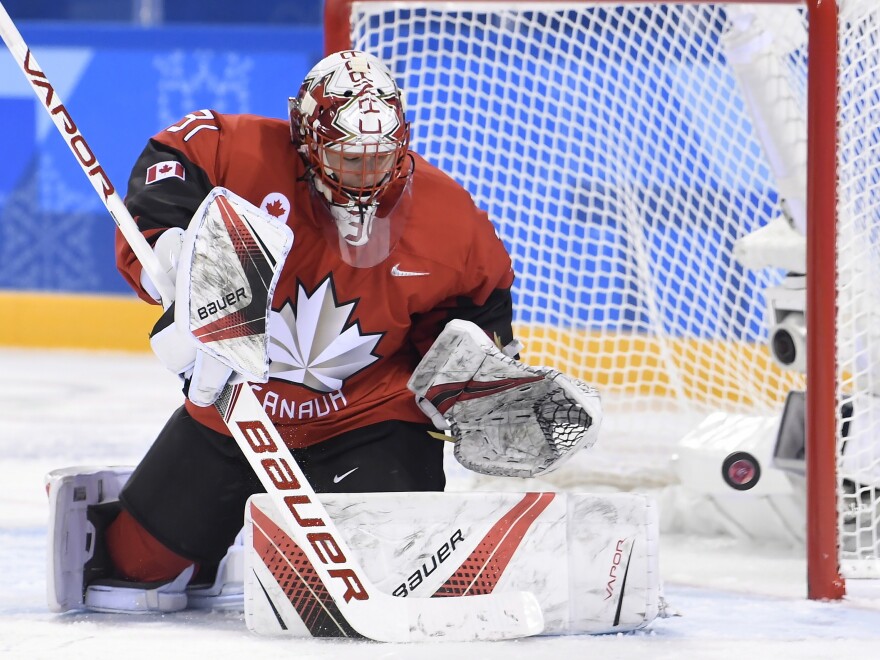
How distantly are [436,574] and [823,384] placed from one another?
29.9 inches

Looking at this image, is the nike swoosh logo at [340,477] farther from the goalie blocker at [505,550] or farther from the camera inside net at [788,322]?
the camera inside net at [788,322]

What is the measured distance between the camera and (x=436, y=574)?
1.90 metres

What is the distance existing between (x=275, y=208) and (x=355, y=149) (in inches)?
7.1

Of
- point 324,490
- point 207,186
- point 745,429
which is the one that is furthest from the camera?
point 745,429

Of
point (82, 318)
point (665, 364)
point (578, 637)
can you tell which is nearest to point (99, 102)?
point (82, 318)

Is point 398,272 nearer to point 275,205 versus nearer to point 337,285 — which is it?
point 337,285

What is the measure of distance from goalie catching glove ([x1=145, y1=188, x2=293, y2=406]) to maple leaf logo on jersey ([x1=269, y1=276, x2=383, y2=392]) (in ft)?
0.99

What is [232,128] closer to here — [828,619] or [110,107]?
[828,619]

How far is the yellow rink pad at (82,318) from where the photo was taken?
20.4ft

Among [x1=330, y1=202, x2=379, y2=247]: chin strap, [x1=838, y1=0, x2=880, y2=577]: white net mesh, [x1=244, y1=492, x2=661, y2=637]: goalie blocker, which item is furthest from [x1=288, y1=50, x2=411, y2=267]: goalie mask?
[x1=838, y1=0, x2=880, y2=577]: white net mesh

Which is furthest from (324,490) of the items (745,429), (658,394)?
(658,394)

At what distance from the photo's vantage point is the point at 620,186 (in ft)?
12.2

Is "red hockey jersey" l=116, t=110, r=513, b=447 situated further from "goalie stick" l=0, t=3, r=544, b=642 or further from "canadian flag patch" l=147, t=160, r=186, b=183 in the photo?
"goalie stick" l=0, t=3, r=544, b=642

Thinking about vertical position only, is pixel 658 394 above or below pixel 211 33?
below
